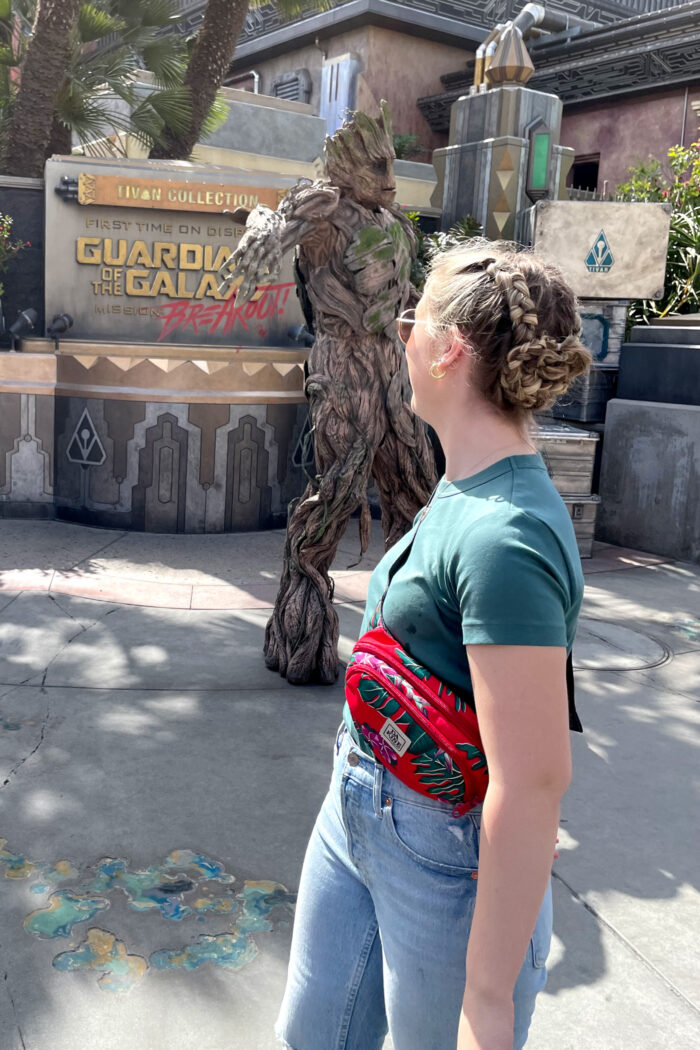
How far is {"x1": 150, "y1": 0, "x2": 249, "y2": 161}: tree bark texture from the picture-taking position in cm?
1184

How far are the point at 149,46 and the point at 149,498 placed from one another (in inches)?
341

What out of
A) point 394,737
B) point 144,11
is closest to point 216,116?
point 144,11

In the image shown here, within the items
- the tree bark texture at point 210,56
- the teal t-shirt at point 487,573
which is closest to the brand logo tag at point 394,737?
the teal t-shirt at point 487,573

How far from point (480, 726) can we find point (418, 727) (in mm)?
153

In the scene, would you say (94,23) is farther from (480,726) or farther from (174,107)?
(480,726)

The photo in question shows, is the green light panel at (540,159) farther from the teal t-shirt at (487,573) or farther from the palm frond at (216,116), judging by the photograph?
the teal t-shirt at (487,573)

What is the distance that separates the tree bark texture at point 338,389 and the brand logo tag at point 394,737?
2.71m

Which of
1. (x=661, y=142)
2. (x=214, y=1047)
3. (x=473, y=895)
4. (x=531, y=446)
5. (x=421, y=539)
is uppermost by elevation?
(x=661, y=142)

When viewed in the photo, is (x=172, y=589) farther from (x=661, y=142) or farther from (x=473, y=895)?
(x=661, y=142)

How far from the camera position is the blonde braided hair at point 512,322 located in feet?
4.58

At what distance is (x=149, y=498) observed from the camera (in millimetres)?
7785

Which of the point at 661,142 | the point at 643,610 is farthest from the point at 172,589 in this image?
the point at 661,142

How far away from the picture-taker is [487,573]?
127 cm

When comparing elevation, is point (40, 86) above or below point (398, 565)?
above
